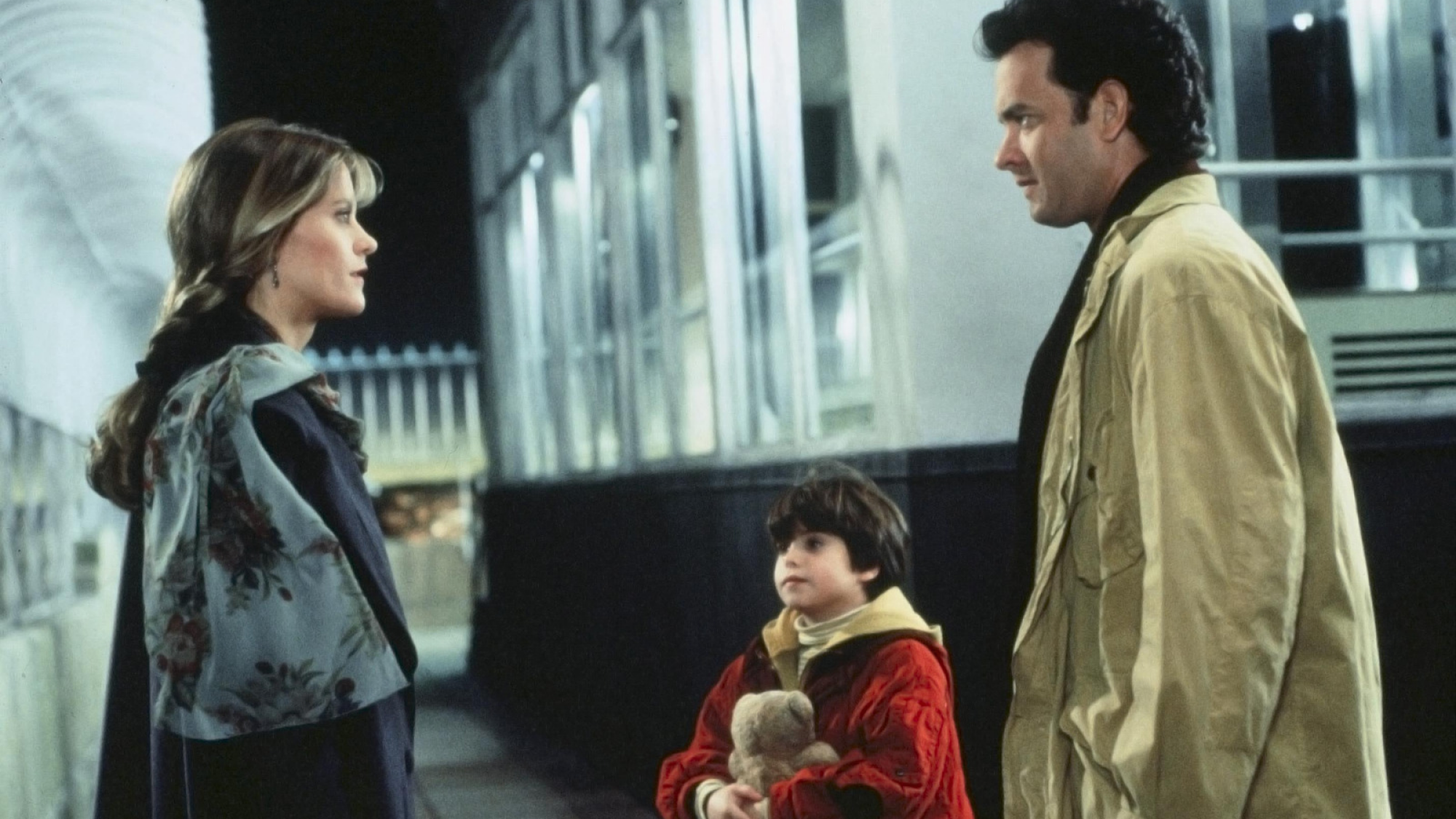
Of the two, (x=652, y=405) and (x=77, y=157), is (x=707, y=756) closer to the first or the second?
(x=652, y=405)

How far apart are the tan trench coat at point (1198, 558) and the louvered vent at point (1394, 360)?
2637 millimetres

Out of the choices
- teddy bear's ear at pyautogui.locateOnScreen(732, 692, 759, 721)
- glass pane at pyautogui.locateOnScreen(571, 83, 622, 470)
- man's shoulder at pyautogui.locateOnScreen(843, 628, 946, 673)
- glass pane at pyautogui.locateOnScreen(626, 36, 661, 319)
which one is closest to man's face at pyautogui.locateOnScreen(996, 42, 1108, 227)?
man's shoulder at pyautogui.locateOnScreen(843, 628, 946, 673)

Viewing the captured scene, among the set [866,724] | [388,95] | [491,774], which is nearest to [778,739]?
[866,724]

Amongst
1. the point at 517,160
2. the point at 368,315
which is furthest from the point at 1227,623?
the point at 368,315

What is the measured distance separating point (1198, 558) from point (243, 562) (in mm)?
1388

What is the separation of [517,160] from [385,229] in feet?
15.6

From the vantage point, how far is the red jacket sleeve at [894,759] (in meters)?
3.62

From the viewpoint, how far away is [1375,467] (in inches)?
186

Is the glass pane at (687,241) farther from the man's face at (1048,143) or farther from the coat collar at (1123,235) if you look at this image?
the coat collar at (1123,235)

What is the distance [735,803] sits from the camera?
12.2 feet

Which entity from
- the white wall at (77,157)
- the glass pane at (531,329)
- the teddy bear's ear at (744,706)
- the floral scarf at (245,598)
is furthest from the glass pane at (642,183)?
the floral scarf at (245,598)

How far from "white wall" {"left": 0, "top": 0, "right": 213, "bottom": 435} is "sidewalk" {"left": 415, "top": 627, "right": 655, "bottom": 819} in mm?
2599

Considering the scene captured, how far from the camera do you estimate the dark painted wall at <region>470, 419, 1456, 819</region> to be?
4.54 m

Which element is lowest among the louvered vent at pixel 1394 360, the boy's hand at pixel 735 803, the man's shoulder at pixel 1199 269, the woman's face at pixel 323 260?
the boy's hand at pixel 735 803
